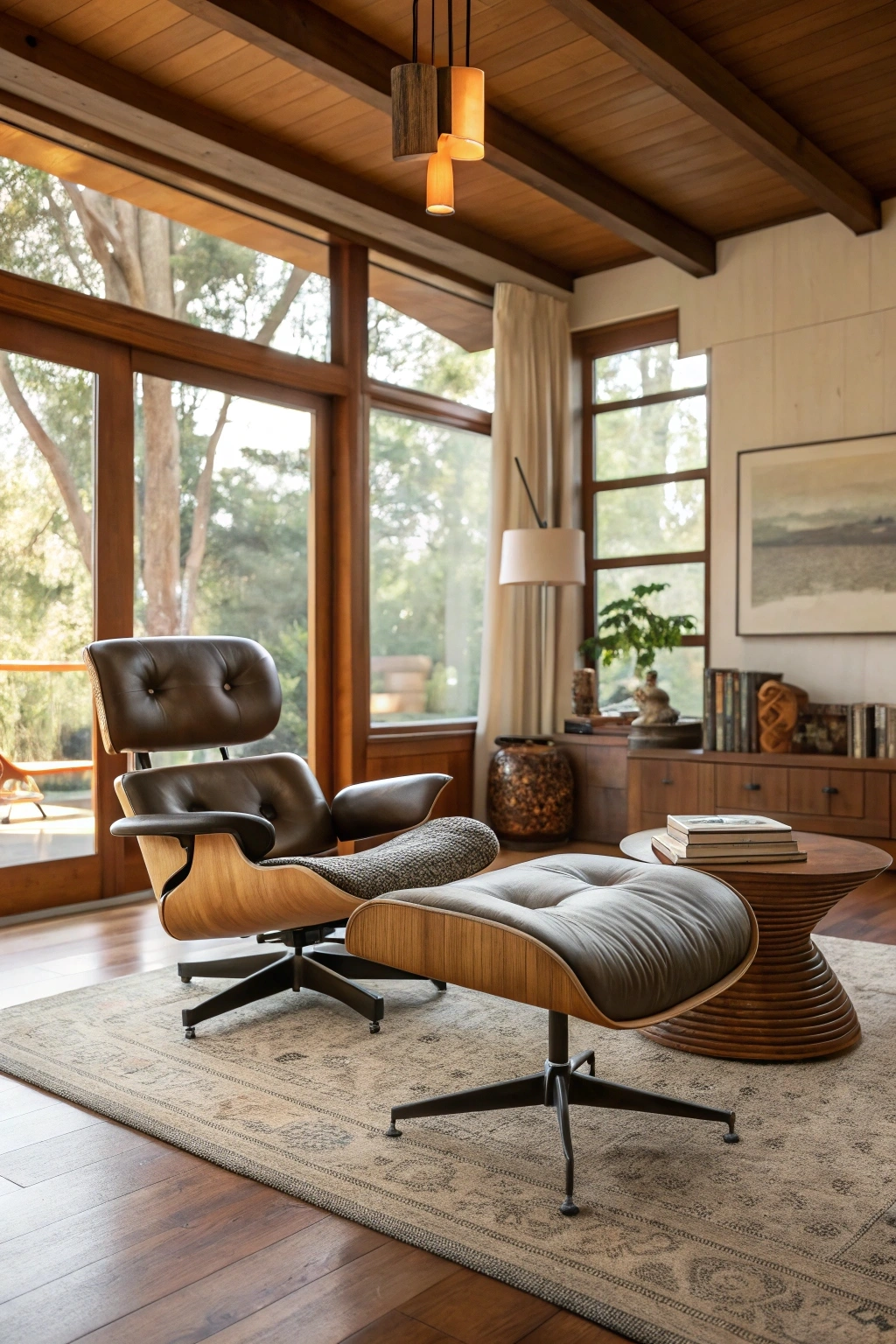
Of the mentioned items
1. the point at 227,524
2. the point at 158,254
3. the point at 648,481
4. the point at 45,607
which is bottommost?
the point at 45,607

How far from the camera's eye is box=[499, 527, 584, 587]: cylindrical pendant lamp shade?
4.94 metres

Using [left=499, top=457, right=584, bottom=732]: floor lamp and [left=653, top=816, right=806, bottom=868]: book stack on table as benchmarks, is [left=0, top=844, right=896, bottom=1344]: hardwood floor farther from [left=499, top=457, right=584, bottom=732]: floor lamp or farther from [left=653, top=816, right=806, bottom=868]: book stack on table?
[left=499, top=457, right=584, bottom=732]: floor lamp

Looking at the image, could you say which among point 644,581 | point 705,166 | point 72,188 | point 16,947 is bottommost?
point 16,947

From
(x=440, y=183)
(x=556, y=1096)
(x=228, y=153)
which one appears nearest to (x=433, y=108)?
(x=440, y=183)

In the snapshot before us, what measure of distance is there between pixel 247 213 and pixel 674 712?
2.77m

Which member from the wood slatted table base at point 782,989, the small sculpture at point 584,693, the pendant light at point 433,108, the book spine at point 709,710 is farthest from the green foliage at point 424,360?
the wood slatted table base at point 782,989

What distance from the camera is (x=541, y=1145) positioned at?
1966 mm

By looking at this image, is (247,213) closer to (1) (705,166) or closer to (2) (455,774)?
(1) (705,166)

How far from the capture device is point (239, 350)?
4375mm

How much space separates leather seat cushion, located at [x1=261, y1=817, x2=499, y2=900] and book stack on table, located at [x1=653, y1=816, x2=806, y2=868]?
1.51 ft

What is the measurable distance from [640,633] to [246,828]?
3.07 meters

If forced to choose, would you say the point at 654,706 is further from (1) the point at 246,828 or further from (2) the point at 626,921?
(2) the point at 626,921

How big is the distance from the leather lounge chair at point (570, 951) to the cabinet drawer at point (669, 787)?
2.68 metres

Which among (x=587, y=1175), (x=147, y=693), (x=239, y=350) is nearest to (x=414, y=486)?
(x=239, y=350)
